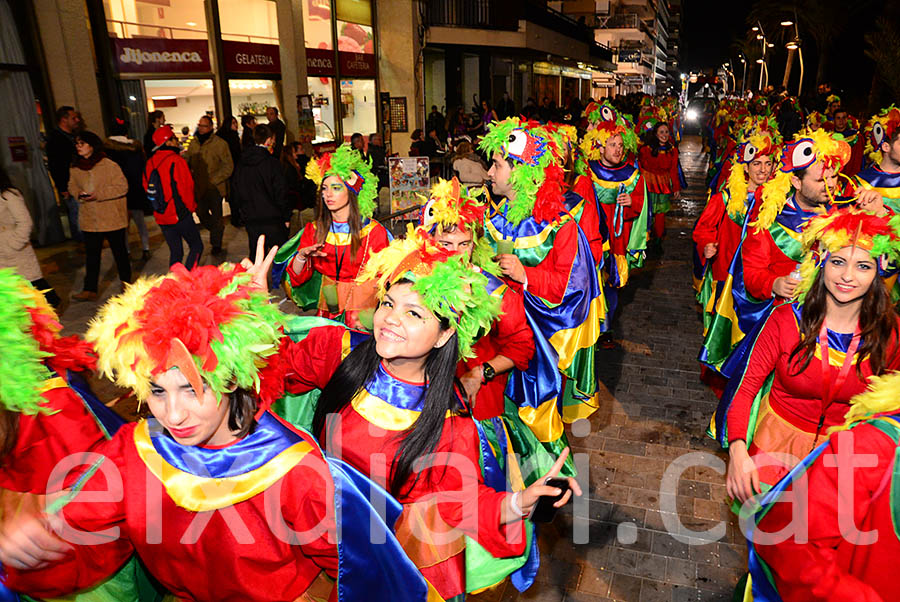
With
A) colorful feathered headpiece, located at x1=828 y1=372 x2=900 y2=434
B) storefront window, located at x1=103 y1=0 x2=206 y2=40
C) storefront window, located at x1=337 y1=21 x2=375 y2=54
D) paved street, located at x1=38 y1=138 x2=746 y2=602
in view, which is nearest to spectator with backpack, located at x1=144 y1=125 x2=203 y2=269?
paved street, located at x1=38 y1=138 x2=746 y2=602

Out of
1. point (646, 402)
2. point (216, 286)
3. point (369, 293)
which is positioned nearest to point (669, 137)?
point (646, 402)

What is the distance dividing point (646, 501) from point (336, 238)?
2.83 m

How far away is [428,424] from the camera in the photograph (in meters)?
2.28

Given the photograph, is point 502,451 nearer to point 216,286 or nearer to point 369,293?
point 216,286

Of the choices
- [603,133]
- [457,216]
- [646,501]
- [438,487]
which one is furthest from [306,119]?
[438,487]

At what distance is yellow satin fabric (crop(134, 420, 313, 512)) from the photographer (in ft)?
6.33

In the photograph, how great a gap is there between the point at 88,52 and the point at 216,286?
10.4m

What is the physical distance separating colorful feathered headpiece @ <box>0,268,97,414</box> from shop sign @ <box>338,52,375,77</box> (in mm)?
16222

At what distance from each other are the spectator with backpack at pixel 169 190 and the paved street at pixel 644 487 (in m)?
1.12

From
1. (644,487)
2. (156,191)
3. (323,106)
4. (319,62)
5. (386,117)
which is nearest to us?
(644,487)

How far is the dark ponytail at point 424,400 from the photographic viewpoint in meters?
2.24

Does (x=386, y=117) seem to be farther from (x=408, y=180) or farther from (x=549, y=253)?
(x=549, y=253)

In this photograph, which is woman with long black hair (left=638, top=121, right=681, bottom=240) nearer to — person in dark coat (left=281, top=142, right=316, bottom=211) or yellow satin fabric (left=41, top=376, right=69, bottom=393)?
person in dark coat (left=281, top=142, right=316, bottom=211)

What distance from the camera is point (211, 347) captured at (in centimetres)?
182
